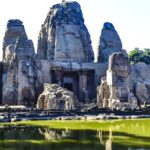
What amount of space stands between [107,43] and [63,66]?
506 inches

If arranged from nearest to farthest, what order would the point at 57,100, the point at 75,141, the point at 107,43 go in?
the point at 75,141
the point at 57,100
the point at 107,43

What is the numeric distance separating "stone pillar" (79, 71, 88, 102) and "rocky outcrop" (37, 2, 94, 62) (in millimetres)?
3935

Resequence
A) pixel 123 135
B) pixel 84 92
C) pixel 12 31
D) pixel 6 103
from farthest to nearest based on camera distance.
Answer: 1. pixel 12 31
2. pixel 84 92
3. pixel 6 103
4. pixel 123 135

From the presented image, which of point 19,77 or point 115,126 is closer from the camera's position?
point 115,126

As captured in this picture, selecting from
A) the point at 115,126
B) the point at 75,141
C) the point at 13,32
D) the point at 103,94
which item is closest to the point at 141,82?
the point at 103,94

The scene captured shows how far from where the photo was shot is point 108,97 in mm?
62531

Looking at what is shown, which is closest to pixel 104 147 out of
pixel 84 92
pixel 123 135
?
pixel 123 135

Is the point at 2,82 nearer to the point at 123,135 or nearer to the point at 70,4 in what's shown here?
the point at 70,4

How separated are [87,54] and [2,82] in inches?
772

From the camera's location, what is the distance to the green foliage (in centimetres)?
9900

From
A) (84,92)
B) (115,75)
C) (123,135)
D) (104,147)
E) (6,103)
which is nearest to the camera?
(104,147)

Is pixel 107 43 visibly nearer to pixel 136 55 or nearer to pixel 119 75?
pixel 119 75

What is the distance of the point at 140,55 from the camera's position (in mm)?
99750

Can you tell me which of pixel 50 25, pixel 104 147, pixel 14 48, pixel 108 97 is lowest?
pixel 104 147
